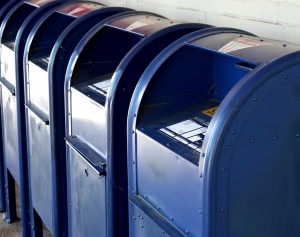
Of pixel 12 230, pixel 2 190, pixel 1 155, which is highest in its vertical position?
pixel 1 155

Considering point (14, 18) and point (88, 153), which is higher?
point (14, 18)

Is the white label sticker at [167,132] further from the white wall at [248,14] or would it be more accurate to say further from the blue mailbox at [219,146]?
the white wall at [248,14]

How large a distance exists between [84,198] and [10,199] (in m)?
2.05

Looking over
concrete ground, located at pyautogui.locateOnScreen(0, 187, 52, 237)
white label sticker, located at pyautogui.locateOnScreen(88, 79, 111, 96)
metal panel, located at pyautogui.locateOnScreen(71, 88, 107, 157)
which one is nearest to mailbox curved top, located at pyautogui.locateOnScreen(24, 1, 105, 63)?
white label sticker, located at pyautogui.locateOnScreen(88, 79, 111, 96)

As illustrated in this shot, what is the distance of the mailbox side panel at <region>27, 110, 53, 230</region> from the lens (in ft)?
11.6

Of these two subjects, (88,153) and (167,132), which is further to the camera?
(88,153)

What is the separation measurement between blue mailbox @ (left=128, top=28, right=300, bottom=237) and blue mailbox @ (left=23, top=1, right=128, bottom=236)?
1008 mm

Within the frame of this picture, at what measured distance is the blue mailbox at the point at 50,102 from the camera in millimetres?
3295

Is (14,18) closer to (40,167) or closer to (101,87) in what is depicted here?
(40,167)

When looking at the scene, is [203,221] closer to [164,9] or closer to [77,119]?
[77,119]

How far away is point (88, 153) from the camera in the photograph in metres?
2.88

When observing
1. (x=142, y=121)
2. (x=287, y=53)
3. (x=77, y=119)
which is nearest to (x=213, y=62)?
(x=142, y=121)

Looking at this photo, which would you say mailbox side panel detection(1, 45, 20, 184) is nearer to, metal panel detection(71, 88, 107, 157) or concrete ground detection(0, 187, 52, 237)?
concrete ground detection(0, 187, 52, 237)

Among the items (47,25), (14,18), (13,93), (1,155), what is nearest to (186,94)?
(47,25)
